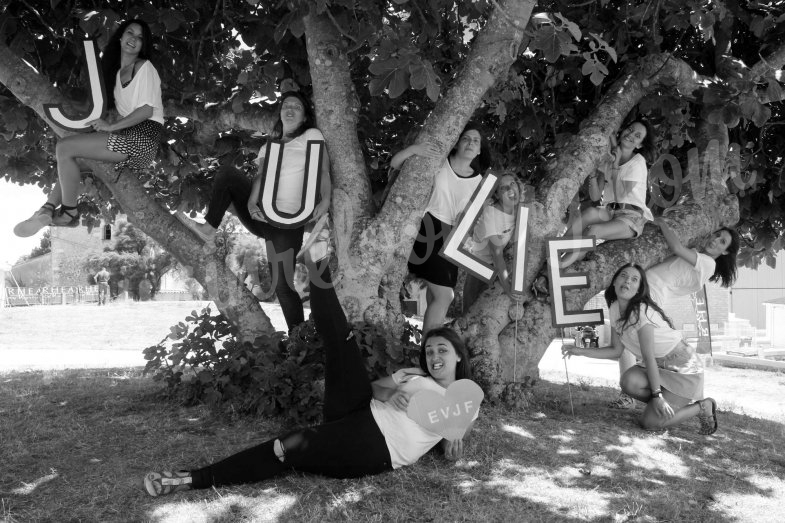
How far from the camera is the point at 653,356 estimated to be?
4.82 metres

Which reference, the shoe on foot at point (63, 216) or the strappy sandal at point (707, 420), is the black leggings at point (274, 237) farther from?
the strappy sandal at point (707, 420)

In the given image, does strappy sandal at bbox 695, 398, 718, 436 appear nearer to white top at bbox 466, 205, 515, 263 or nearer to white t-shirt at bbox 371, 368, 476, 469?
white top at bbox 466, 205, 515, 263

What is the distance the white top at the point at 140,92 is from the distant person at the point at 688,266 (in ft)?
13.9

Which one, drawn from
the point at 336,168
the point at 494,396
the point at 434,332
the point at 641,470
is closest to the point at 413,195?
the point at 336,168

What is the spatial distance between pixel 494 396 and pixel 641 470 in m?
1.25

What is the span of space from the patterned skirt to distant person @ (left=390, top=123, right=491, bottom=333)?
1.81m

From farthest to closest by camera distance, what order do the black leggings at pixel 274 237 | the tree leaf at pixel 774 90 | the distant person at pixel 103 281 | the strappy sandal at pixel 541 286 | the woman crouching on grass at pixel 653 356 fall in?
the distant person at pixel 103 281
the strappy sandal at pixel 541 286
the tree leaf at pixel 774 90
the woman crouching on grass at pixel 653 356
the black leggings at pixel 274 237

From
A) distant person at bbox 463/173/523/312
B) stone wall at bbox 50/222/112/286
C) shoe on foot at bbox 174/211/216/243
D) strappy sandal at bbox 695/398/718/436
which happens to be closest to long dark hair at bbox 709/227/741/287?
strappy sandal at bbox 695/398/718/436

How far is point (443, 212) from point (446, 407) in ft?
5.92

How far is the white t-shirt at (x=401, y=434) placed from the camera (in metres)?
3.41

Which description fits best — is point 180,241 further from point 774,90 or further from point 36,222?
point 774,90

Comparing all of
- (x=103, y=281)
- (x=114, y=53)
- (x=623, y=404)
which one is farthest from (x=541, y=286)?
(x=103, y=281)

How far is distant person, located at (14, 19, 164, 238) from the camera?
4441 mm

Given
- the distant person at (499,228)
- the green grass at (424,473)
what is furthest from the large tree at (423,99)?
the green grass at (424,473)
